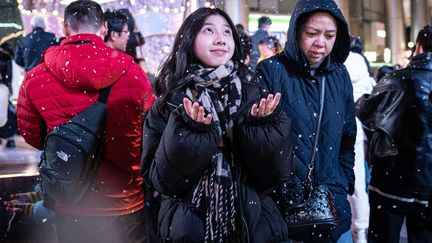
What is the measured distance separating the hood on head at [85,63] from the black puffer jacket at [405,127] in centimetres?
223

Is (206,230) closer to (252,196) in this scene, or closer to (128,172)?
(252,196)

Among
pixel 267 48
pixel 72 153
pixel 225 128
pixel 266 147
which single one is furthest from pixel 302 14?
pixel 267 48

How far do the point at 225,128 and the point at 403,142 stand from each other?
2367mm

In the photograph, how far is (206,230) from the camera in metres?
2.46

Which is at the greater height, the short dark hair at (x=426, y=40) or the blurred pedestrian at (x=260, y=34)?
the short dark hair at (x=426, y=40)

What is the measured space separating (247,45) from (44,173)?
10.9ft

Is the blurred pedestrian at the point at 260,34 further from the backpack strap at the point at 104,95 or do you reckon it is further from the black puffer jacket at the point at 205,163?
the black puffer jacket at the point at 205,163

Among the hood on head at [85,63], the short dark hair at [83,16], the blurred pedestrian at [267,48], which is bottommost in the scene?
the blurred pedestrian at [267,48]

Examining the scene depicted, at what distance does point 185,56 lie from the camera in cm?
276

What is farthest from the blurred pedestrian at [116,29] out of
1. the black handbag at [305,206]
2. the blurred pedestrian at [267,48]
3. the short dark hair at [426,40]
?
the blurred pedestrian at [267,48]

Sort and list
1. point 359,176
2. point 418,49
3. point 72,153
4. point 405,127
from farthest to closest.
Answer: point 359,176
point 418,49
point 405,127
point 72,153

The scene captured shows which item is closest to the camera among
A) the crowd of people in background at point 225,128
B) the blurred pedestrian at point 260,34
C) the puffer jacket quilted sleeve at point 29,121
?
the crowd of people in background at point 225,128

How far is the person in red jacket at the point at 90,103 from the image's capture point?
10.5ft

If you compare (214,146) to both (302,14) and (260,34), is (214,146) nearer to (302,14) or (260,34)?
(302,14)
